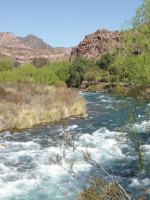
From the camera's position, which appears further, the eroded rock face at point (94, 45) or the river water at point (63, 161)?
the eroded rock face at point (94, 45)

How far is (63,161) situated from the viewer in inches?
444

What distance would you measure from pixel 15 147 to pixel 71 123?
683 centimetres

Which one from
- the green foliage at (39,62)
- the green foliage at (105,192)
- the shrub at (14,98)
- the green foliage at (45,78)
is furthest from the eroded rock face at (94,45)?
the green foliage at (105,192)

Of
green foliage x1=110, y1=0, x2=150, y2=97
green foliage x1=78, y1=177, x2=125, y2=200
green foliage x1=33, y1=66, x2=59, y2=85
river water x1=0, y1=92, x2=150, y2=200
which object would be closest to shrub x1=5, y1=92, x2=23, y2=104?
river water x1=0, y1=92, x2=150, y2=200

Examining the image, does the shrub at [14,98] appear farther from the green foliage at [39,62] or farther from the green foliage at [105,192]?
the green foliage at [39,62]

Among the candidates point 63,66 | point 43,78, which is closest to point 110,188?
point 43,78

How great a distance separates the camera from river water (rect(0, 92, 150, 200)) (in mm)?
8812

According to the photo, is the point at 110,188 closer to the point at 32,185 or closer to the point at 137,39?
the point at 32,185

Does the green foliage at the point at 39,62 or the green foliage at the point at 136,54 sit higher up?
the green foliage at the point at 39,62

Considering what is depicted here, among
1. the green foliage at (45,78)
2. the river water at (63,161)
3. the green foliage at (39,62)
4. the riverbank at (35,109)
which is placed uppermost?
the green foliage at (39,62)

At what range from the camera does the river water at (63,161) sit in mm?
8812

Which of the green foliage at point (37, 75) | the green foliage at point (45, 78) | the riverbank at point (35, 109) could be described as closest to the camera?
the riverbank at point (35, 109)

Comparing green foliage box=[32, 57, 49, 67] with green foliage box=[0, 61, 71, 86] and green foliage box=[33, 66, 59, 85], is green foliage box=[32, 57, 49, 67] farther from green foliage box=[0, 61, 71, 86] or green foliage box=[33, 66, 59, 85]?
green foliage box=[33, 66, 59, 85]

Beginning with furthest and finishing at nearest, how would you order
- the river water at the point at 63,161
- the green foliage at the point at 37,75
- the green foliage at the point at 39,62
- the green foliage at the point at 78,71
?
the green foliage at the point at 39,62 → the green foliage at the point at 78,71 → the green foliage at the point at 37,75 → the river water at the point at 63,161
